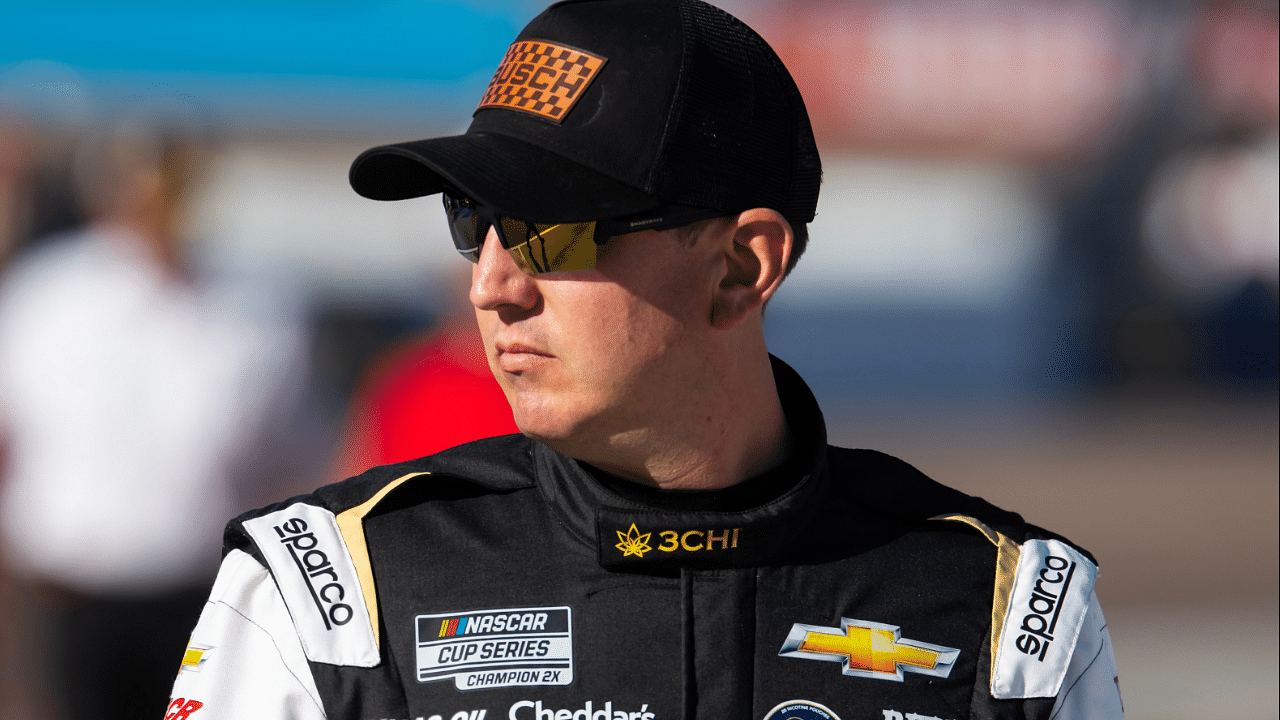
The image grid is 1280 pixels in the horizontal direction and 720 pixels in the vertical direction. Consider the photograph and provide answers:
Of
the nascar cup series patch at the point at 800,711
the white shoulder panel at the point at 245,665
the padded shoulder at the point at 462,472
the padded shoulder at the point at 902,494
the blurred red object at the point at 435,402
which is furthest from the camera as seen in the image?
the blurred red object at the point at 435,402

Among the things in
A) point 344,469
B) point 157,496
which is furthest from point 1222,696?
point 157,496

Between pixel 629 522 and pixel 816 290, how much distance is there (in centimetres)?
1121

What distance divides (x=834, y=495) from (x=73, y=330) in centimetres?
316

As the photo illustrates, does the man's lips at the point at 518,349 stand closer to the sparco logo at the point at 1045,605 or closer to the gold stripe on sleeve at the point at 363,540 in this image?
the gold stripe on sleeve at the point at 363,540

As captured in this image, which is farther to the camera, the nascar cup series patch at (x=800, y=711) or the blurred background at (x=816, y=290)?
the blurred background at (x=816, y=290)

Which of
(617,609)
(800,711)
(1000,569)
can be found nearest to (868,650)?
(800,711)

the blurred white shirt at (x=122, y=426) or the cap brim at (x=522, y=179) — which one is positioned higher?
the cap brim at (x=522, y=179)

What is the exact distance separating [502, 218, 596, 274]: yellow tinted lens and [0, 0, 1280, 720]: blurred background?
2.41 meters

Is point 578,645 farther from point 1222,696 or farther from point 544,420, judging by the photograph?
point 1222,696

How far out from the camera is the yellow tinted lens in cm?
163

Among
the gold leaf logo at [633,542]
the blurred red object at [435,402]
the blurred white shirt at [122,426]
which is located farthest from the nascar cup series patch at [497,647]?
the blurred white shirt at [122,426]

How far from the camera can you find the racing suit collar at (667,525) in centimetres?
174

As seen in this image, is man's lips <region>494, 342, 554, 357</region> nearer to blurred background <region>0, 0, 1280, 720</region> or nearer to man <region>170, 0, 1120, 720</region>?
man <region>170, 0, 1120, 720</region>

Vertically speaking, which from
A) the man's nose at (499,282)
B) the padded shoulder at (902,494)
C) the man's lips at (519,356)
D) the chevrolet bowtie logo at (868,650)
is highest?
the man's nose at (499,282)
